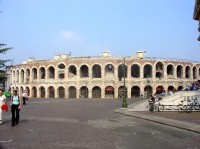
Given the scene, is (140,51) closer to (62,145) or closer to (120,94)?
(120,94)

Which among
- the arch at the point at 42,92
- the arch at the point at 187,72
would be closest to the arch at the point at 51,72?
the arch at the point at 42,92

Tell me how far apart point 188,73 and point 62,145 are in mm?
63032

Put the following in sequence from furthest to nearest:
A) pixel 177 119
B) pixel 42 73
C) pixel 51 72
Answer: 1. pixel 42 73
2. pixel 51 72
3. pixel 177 119

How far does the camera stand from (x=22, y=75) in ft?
238

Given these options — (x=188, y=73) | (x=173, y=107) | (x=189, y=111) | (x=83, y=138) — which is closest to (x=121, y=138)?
(x=83, y=138)

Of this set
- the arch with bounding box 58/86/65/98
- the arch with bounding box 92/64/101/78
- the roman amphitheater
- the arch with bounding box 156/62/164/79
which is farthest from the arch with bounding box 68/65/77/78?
the arch with bounding box 156/62/164/79

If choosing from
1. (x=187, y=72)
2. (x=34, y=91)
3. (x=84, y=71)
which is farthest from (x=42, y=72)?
(x=187, y=72)

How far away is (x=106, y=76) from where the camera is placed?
62875mm

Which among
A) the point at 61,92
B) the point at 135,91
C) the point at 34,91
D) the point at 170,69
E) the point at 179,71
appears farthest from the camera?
the point at 34,91

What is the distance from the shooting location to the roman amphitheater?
6138 cm

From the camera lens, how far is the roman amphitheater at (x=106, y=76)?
61.4 m

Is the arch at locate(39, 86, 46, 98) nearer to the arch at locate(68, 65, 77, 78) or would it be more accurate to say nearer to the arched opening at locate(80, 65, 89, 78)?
the arch at locate(68, 65, 77, 78)

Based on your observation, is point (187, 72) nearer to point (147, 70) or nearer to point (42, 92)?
point (147, 70)

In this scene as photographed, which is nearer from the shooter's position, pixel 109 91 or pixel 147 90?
pixel 109 91
